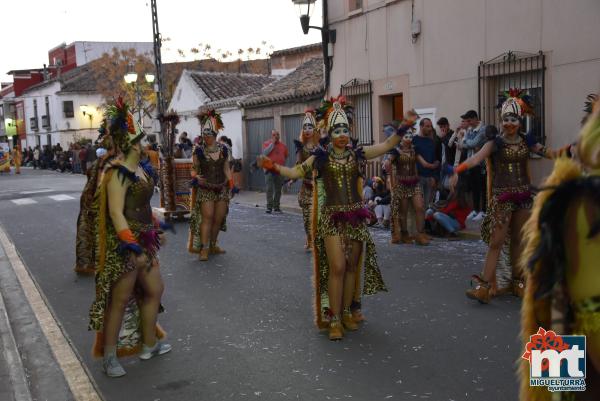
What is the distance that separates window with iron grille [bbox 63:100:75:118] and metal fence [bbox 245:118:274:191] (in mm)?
40348

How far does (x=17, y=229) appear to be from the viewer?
552 inches

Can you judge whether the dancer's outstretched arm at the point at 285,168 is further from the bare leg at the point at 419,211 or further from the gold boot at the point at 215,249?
the bare leg at the point at 419,211

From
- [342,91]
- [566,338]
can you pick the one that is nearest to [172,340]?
[566,338]

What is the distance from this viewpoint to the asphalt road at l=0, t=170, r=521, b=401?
471 cm

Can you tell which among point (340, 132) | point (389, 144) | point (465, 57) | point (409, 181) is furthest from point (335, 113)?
point (465, 57)

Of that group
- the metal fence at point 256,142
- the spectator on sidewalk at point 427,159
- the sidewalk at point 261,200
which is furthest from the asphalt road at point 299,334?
the metal fence at point 256,142

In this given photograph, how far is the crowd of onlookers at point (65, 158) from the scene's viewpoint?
32.8 meters

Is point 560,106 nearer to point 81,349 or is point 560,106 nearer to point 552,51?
point 552,51

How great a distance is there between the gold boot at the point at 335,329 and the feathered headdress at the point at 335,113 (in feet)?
5.42

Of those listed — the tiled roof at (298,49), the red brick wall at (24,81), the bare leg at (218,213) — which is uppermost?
the red brick wall at (24,81)

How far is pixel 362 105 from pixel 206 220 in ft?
26.5

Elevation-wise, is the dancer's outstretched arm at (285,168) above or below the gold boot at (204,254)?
above

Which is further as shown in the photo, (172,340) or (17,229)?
(17,229)

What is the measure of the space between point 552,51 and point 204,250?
658cm
